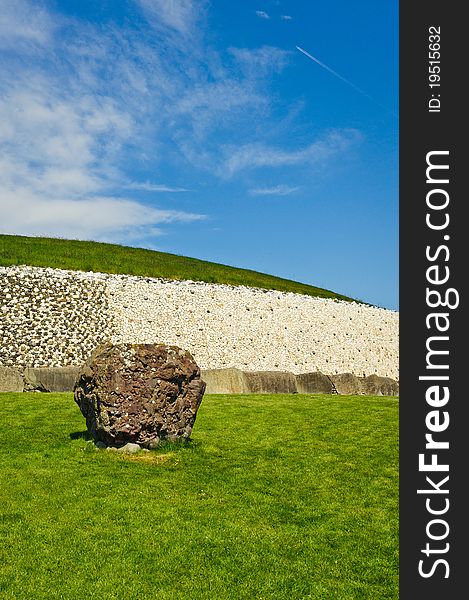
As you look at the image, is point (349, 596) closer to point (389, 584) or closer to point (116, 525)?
point (389, 584)

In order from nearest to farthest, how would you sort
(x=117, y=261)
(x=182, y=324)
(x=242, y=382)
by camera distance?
(x=242, y=382)
(x=182, y=324)
(x=117, y=261)

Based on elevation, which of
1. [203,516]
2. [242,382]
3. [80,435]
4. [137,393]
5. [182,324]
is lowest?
[203,516]

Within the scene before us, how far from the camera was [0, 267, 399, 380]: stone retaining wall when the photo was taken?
2247 centimetres

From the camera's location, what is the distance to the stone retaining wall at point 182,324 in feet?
73.7

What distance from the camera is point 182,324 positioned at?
24922mm

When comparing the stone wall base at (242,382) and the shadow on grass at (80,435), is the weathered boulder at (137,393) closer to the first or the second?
the shadow on grass at (80,435)

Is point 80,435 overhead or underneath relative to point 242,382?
underneath

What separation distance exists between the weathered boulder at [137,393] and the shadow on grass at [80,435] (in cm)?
44

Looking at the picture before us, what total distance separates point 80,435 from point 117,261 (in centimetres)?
2028

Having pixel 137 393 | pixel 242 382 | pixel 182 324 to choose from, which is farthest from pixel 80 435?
pixel 182 324

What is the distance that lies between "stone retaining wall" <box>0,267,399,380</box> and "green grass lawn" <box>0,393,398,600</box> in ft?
36.4

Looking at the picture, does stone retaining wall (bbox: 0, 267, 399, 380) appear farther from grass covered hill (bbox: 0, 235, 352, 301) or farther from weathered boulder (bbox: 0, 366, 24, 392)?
weathered boulder (bbox: 0, 366, 24, 392)

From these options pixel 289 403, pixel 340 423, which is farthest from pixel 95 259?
pixel 340 423

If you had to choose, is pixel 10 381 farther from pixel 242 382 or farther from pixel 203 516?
pixel 203 516
